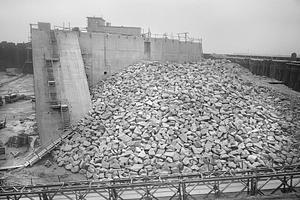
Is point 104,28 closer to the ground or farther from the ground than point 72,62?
farther from the ground

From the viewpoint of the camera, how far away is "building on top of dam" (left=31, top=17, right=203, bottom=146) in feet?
62.4

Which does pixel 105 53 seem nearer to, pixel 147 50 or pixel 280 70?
pixel 147 50

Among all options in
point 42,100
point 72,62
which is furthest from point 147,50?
point 42,100

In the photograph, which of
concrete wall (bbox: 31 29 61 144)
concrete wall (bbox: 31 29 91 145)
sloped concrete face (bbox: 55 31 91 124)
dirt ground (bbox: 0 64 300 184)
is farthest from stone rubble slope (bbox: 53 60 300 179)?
concrete wall (bbox: 31 29 61 144)

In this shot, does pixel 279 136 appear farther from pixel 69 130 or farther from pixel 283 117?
pixel 69 130

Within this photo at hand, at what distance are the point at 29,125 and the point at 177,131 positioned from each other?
19197mm

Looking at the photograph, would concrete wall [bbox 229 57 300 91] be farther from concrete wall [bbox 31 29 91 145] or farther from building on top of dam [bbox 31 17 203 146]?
concrete wall [bbox 31 29 91 145]

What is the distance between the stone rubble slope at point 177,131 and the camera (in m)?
14.8


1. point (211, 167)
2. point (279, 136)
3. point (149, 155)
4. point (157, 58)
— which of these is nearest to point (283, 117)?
point (279, 136)

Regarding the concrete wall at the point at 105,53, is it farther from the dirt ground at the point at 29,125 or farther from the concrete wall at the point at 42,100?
the dirt ground at the point at 29,125

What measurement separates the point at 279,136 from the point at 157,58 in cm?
1574

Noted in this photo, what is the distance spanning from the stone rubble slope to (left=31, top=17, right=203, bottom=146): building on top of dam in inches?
71.5

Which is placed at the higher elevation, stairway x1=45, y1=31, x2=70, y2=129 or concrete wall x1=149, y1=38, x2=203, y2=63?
concrete wall x1=149, y1=38, x2=203, y2=63

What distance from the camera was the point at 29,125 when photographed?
27516mm
